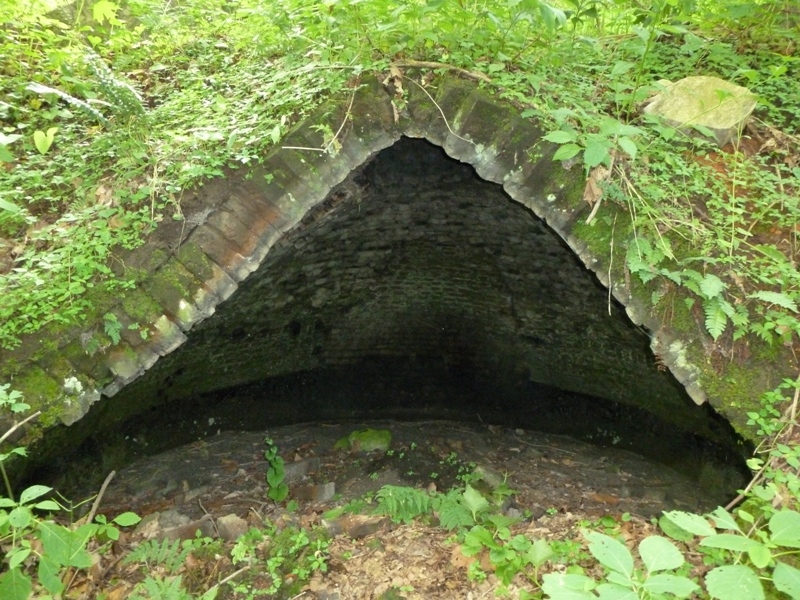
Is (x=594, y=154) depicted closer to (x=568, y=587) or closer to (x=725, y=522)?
(x=725, y=522)

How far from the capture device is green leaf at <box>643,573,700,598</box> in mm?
1636

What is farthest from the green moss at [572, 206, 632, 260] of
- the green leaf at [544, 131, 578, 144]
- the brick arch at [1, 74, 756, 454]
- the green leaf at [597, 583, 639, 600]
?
the green leaf at [597, 583, 639, 600]

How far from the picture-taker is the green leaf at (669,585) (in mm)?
1636

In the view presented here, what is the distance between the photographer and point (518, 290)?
19.1ft

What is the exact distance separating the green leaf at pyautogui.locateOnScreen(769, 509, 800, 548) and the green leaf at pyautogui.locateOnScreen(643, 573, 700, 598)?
375mm

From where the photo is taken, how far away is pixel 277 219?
287 cm

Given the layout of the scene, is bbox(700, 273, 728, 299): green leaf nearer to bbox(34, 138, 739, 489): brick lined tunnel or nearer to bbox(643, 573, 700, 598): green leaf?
bbox(643, 573, 700, 598): green leaf

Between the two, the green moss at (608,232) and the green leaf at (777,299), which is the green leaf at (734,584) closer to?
the green leaf at (777,299)

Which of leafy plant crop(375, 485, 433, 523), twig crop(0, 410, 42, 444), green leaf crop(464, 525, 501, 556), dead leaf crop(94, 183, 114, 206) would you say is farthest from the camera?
leafy plant crop(375, 485, 433, 523)

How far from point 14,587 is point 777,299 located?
3.56 meters

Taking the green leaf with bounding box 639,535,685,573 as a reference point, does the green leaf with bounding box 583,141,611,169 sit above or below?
above

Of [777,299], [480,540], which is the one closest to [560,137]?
[777,299]

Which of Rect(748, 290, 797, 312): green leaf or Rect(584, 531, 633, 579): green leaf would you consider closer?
Rect(584, 531, 633, 579): green leaf

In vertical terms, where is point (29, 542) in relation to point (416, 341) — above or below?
above
